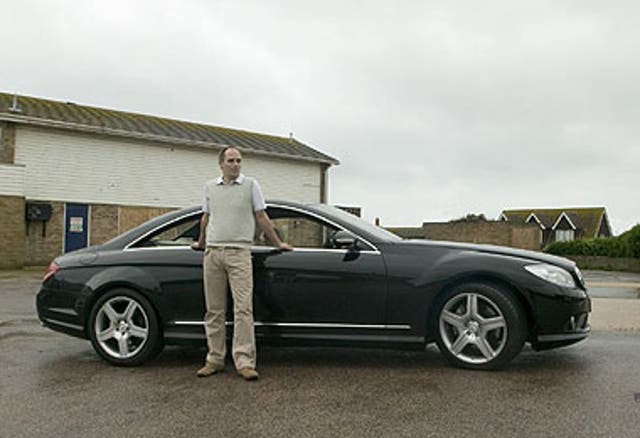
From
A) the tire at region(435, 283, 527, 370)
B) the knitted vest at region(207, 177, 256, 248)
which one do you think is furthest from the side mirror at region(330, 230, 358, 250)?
the tire at region(435, 283, 527, 370)

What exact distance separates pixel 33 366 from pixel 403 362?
3235mm

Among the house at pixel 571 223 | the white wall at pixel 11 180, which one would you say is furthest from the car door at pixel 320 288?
the house at pixel 571 223

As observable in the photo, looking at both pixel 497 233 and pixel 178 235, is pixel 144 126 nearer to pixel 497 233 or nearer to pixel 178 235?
pixel 178 235

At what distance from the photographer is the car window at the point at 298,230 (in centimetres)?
540

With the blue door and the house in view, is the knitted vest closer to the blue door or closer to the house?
the blue door

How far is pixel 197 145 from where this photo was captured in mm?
24938

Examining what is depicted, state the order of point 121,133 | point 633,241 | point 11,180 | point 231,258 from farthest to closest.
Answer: point 633,241 → point 121,133 → point 11,180 → point 231,258

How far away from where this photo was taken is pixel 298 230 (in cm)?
564

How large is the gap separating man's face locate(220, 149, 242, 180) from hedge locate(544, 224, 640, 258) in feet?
86.3

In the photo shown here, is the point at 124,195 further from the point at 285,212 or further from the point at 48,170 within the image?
the point at 285,212

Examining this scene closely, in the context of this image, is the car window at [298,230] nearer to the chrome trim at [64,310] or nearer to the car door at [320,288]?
the car door at [320,288]

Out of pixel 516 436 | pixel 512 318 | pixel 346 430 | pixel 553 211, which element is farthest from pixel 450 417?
pixel 553 211

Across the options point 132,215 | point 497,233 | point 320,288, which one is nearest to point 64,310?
point 320,288

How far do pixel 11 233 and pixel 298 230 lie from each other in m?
17.4
